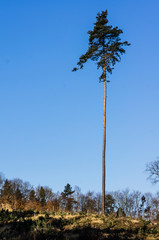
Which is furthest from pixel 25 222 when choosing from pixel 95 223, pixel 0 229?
pixel 95 223

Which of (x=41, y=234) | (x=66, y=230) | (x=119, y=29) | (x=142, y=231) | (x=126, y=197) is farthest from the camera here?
(x=126, y=197)

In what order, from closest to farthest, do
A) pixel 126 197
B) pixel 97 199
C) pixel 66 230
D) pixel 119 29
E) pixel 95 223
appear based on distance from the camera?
pixel 66 230, pixel 95 223, pixel 119 29, pixel 126 197, pixel 97 199

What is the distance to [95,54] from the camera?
78.4ft

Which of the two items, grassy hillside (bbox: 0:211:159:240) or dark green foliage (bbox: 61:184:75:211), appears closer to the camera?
grassy hillside (bbox: 0:211:159:240)

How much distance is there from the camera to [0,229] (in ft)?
38.6

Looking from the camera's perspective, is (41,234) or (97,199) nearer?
(41,234)

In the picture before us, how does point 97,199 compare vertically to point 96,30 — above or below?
below

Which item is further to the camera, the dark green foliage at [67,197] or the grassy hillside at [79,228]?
the dark green foliage at [67,197]

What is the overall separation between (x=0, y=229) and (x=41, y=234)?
9.03ft

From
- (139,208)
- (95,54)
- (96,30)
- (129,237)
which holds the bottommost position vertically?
(139,208)

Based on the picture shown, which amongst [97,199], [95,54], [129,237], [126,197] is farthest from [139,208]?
[129,237]

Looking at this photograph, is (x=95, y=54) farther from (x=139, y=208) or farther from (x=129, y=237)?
(x=139, y=208)

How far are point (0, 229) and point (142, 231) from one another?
733 centimetres

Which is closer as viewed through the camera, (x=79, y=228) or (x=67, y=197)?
(x=79, y=228)
